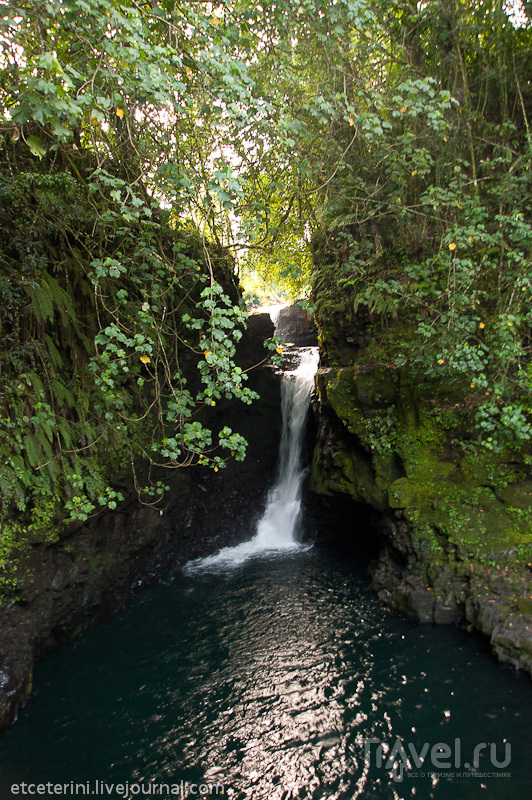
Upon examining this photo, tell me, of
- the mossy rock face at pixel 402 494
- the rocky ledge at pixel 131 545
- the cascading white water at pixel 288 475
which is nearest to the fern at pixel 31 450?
the rocky ledge at pixel 131 545

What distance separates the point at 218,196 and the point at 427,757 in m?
5.98

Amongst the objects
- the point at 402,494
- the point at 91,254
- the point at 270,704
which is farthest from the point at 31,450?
the point at 402,494

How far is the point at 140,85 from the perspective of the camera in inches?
149

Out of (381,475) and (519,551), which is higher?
(381,475)

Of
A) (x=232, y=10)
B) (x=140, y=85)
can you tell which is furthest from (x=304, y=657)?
(x=232, y=10)

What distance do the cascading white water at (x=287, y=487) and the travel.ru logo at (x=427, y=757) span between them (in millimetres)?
5393

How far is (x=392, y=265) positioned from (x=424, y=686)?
22.4 ft

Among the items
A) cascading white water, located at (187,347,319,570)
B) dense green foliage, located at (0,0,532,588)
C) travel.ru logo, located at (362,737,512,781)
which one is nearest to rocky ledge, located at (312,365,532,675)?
dense green foliage, located at (0,0,532,588)

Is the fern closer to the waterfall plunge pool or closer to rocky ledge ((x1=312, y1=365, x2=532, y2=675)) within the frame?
the waterfall plunge pool

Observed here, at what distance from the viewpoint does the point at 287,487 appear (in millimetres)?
11055

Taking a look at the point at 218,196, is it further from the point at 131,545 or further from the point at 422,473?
the point at 131,545

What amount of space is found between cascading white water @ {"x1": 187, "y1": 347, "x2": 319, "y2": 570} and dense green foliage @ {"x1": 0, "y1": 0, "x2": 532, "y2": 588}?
359cm

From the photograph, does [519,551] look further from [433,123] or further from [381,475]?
[433,123]

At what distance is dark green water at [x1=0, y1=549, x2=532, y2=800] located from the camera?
4320 millimetres
